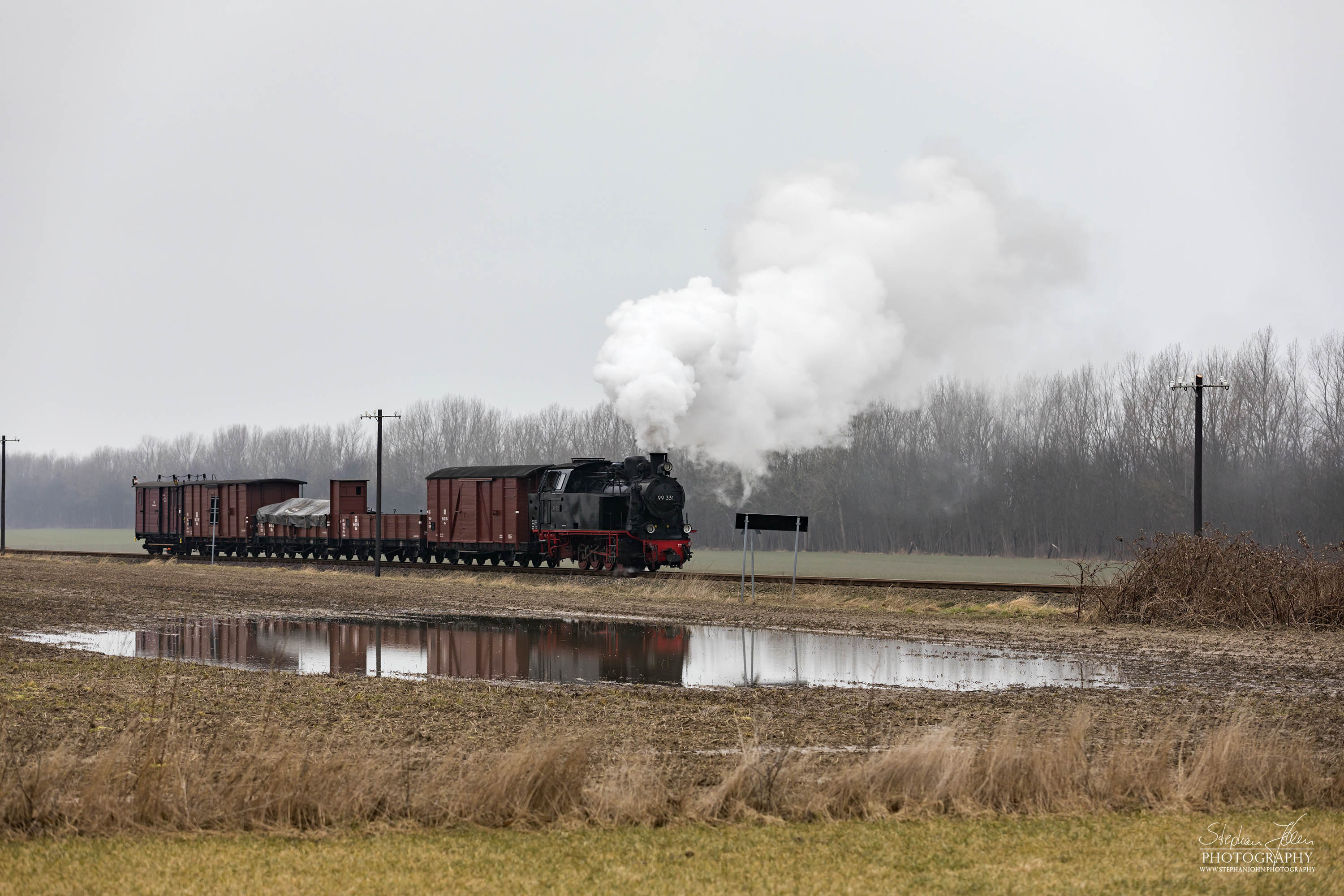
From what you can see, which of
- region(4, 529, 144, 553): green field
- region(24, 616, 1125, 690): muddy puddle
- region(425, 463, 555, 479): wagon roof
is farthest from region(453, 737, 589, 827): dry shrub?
region(4, 529, 144, 553): green field

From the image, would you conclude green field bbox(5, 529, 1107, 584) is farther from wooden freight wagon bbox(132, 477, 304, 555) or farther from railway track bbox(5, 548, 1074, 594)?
wooden freight wagon bbox(132, 477, 304, 555)

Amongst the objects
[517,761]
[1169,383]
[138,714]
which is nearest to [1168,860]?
[517,761]

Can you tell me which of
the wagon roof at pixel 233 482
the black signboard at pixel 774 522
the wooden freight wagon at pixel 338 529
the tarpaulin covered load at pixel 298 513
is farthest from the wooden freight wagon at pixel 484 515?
the black signboard at pixel 774 522

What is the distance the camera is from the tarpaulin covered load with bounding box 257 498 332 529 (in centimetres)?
5209

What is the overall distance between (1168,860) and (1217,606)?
19444 mm

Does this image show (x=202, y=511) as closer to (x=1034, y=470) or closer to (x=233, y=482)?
(x=233, y=482)

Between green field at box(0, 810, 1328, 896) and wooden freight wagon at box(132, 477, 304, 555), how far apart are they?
162 feet

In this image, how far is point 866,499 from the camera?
303 feet

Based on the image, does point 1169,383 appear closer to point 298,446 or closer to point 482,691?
point 482,691

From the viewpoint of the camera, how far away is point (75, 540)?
112 metres

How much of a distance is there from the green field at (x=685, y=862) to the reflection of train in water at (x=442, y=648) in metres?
7.92

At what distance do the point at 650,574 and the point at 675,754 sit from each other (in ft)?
87.2

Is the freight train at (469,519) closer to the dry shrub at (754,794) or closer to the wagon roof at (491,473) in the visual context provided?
the wagon roof at (491,473)

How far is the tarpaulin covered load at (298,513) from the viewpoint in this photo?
171 ft
